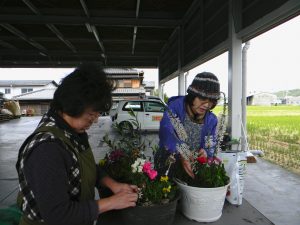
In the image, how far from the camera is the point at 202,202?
1.15 metres

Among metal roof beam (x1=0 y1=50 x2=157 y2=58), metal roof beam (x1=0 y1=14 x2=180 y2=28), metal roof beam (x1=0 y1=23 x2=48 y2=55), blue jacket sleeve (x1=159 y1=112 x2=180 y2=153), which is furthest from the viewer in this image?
metal roof beam (x1=0 y1=50 x2=157 y2=58)

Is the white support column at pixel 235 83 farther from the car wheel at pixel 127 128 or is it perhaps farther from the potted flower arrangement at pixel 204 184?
the potted flower arrangement at pixel 204 184

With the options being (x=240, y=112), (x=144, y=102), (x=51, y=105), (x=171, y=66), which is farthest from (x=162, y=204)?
(x=171, y=66)

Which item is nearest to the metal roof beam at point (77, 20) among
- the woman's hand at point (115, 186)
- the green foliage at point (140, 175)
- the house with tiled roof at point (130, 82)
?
the green foliage at point (140, 175)

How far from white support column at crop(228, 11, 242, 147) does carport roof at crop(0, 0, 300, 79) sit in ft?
Result: 0.45

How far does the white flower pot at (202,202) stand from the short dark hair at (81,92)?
0.53 meters

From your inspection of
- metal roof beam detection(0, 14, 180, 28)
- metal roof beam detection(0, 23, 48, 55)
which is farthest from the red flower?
metal roof beam detection(0, 23, 48, 55)

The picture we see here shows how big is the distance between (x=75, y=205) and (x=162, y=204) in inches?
13.1

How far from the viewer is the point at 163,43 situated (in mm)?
10188

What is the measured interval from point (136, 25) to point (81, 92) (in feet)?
20.8

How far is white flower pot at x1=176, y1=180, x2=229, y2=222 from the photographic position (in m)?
1.14

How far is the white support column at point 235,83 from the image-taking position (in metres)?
3.96

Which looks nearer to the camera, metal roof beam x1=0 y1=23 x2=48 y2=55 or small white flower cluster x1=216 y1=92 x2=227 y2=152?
small white flower cluster x1=216 y1=92 x2=227 y2=152

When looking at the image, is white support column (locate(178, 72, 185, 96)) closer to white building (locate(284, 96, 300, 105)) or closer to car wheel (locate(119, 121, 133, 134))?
car wheel (locate(119, 121, 133, 134))
